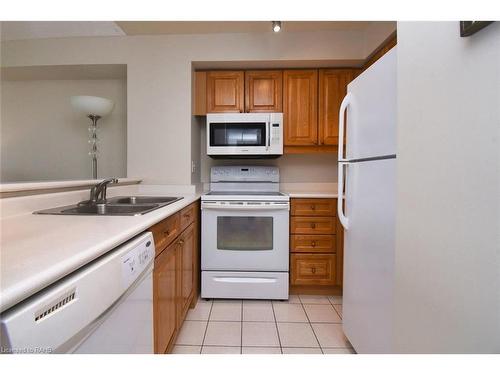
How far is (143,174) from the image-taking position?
2.34 metres

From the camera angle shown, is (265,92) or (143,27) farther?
(265,92)

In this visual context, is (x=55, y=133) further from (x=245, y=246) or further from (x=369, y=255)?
(x=369, y=255)

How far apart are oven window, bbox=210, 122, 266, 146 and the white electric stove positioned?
22.4 inches

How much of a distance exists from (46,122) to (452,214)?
3694 mm

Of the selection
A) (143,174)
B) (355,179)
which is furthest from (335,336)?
(143,174)

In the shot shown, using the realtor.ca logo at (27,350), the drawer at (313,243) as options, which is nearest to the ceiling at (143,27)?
the drawer at (313,243)

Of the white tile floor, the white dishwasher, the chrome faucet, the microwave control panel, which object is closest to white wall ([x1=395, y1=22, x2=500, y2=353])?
the white tile floor

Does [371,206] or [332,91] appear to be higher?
[332,91]

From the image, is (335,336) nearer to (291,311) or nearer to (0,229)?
(291,311)

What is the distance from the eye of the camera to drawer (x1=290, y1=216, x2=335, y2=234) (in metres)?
2.18

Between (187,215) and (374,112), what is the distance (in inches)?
52.8

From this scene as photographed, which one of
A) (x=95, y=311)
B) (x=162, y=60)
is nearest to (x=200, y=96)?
(x=162, y=60)

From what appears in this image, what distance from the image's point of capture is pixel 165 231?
1.21 meters
